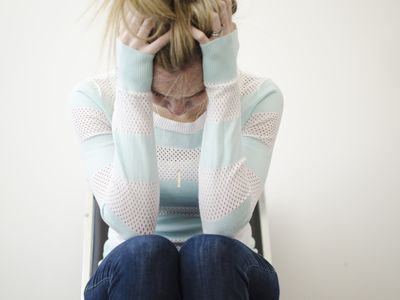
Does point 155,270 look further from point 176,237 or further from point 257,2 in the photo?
point 257,2

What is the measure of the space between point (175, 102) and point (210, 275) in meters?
0.28

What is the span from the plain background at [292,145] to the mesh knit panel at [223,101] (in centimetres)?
77

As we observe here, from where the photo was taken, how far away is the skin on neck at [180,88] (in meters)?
0.87

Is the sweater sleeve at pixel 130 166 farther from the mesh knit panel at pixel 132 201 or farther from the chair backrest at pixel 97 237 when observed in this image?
the chair backrest at pixel 97 237

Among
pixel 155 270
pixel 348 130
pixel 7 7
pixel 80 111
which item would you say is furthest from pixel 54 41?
pixel 155 270

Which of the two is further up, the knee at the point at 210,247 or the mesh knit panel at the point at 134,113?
the mesh knit panel at the point at 134,113

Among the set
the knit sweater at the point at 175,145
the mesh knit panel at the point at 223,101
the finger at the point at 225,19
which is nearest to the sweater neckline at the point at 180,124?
the knit sweater at the point at 175,145

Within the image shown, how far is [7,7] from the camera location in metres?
1.79

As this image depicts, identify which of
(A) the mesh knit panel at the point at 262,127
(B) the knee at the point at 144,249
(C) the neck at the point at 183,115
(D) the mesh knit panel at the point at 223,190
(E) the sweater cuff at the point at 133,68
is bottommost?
(B) the knee at the point at 144,249

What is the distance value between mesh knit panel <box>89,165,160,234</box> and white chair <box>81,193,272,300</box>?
7.9 inches

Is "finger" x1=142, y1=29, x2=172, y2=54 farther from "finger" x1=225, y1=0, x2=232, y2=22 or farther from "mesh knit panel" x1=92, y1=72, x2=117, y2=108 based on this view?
"mesh knit panel" x1=92, y1=72, x2=117, y2=108

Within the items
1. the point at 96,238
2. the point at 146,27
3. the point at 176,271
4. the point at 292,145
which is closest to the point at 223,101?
the point at 146,27

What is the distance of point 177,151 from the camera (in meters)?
1.07

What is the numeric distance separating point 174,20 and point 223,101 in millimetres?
167
